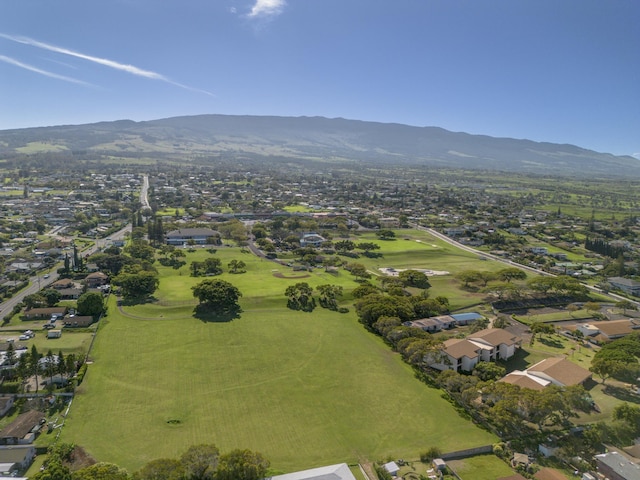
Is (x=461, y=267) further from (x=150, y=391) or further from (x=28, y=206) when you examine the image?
(x=28, y=206)

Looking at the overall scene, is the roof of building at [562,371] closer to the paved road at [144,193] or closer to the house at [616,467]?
the house at [616,467]

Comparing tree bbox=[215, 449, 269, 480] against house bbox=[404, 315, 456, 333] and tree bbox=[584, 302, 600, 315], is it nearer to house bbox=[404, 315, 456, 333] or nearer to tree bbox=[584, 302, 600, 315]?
house bbox=[404, 315, 456, 333]

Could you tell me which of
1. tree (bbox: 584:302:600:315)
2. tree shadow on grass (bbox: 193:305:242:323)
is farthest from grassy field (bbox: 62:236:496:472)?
tree (bbox: 584:302:600:315)

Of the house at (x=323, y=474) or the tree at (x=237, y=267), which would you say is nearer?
the house at (x=323, y=474)

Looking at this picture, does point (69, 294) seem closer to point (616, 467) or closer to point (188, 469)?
point (188, 469)

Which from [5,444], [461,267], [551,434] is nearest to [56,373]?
[5,444]

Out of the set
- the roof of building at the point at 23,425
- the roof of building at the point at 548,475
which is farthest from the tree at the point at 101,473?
the roof of building at the point at 548,475

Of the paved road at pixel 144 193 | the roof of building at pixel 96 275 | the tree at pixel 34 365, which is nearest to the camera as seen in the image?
the tree at pixel 34 365
